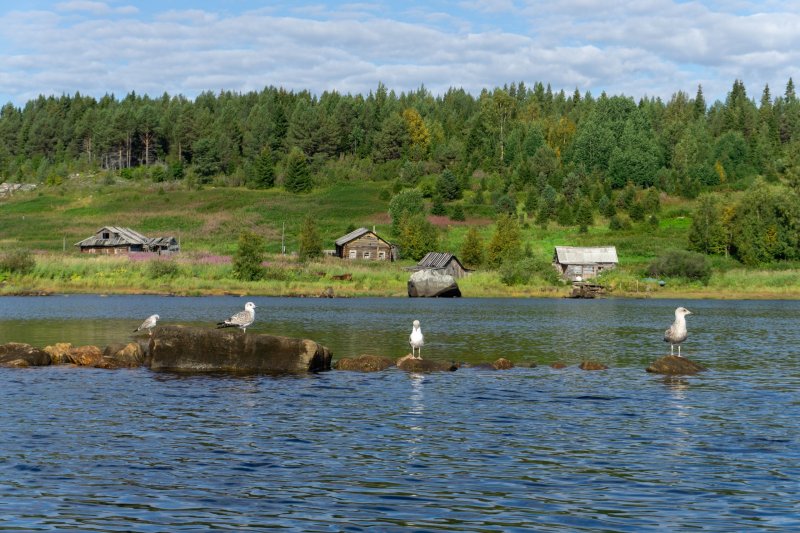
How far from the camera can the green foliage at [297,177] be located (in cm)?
17812

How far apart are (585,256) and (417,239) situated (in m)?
23.5

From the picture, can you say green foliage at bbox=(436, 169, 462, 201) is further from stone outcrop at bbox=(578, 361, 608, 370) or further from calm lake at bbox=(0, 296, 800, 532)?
stone outcrop at bbox=(578, 361, 608, 370)

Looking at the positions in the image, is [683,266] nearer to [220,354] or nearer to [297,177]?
[220,354]

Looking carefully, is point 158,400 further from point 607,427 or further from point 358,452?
point 607,427

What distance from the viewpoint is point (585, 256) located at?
111m

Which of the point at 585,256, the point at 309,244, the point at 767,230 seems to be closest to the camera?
the point at 309,244

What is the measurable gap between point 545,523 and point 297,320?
4302 centimetres

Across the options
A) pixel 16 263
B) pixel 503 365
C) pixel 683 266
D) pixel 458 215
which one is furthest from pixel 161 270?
pixel 458 215

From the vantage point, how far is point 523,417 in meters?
21.5

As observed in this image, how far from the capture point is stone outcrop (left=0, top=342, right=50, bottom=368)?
30.2 m

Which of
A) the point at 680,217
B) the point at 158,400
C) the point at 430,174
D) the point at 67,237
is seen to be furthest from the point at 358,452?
the point at 430,174

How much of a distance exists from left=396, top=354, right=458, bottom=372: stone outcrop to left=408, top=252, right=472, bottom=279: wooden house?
222 ft

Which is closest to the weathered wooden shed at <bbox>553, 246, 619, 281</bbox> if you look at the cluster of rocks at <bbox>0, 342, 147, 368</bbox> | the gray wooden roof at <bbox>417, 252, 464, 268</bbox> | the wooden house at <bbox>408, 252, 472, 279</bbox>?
the wooden house at <bbox>408, 252, 472, 279</bbox>

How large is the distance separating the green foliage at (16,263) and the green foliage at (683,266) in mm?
68228
